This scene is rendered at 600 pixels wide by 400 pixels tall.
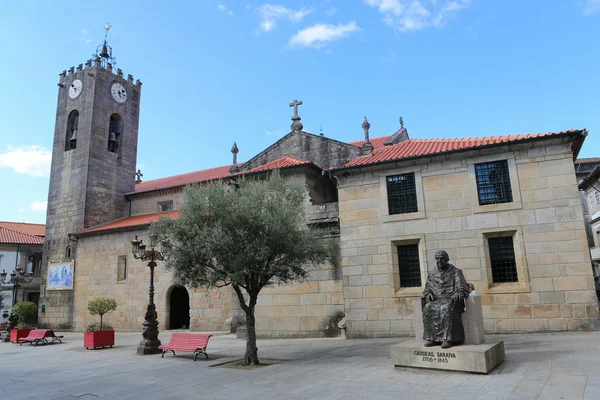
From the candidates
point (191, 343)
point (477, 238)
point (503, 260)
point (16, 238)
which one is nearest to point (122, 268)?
point (191, 343)

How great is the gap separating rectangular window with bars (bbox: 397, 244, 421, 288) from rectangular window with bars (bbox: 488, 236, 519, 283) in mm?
2314

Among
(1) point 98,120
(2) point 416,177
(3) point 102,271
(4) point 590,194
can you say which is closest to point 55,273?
(3) point 102,271

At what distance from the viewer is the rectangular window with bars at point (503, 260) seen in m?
12.7

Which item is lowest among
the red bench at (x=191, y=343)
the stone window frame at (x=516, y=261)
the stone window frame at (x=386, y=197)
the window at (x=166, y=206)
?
the red bench at (x=191, y=343)

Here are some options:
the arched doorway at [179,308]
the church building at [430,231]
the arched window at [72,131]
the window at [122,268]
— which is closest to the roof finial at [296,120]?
the church building at [430,231]

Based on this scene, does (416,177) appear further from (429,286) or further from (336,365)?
(336,365)

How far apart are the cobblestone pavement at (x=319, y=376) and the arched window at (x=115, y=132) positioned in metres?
20.0

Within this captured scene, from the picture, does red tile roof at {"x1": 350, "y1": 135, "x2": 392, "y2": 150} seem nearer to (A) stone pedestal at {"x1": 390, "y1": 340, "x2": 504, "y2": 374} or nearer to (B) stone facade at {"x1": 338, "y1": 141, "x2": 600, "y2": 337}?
(B) stone facade at {"x1": 338, "y1": 141, "x2": 600, "y2": 337}

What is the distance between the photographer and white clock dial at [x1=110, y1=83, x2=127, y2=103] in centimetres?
2981

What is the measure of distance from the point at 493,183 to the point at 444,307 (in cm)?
701

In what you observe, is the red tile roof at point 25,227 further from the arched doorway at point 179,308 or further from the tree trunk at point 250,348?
the tree trunk at point 250,348

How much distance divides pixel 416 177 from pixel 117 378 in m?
10.7

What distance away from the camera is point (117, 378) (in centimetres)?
878

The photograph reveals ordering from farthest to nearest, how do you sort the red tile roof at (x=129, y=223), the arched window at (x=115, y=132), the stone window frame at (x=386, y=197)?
the arched window at (x=115, y=132) → the red tile roof at (x=129, y=223) → the stone window frame at (x=386, y=197)
